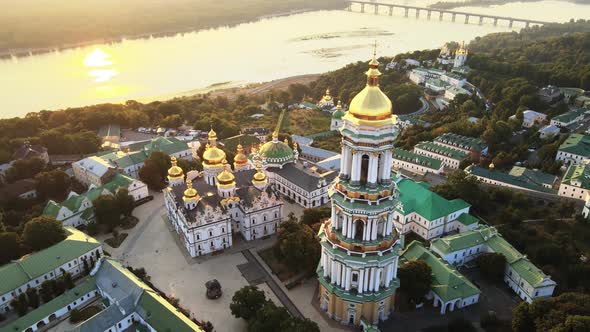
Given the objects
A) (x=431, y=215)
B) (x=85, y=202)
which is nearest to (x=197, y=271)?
(x=85, y=202)

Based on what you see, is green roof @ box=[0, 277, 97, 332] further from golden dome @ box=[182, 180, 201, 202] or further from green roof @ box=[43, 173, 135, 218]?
green roof @ box=[43, 173, 135, 218]

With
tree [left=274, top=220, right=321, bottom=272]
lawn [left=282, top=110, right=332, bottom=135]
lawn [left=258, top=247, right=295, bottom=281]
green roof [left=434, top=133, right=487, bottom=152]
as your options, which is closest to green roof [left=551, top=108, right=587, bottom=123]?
green roof [left=434, top=133, right=487, bottom=152]

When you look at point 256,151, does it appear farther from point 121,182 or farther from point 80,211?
point 80,211

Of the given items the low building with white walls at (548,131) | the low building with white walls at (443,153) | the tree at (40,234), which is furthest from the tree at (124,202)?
the low building with white walls at (548,131)

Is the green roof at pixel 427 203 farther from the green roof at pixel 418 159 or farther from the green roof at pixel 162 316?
the green roof at pixel 162 316

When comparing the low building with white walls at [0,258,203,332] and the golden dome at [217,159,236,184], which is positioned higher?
the golden dome at [217,159,236,184]

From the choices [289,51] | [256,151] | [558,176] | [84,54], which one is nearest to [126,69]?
[84,54]

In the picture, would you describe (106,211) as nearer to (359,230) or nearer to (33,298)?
(33,298)

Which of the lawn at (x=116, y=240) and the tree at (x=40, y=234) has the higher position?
the tree at (x=40, y=234)
